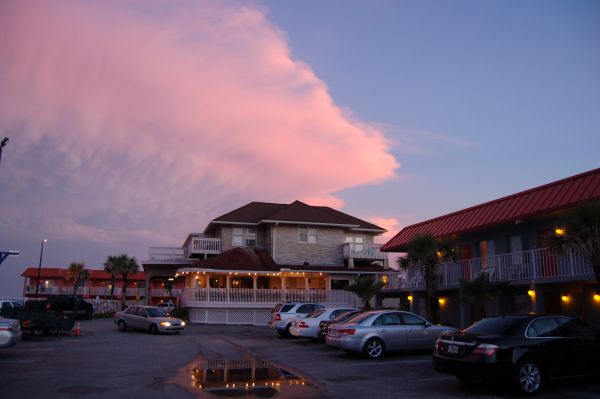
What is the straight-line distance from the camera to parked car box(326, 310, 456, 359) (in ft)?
52.3

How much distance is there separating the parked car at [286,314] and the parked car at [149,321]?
4710 millimetres

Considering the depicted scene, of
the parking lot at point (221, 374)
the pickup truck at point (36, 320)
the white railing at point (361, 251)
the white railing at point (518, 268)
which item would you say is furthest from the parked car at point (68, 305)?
the white railing at point (518, 268)

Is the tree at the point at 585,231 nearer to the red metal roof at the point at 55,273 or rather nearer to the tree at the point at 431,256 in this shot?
the tree at the point at 431,256

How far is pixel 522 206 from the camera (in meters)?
20.9

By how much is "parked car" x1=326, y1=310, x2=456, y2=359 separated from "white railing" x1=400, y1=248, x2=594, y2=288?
4720 mm

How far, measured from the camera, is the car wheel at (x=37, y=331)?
23.5 metres

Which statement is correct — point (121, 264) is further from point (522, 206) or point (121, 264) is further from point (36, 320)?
point (522, 206)

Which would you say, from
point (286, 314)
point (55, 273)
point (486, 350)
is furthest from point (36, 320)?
point (55, 273)

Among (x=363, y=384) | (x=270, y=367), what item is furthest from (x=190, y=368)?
(x=363, y=384)

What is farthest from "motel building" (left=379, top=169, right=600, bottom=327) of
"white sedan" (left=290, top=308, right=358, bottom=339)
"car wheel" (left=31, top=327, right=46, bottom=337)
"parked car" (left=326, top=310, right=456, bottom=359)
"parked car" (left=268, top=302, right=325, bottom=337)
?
"car wheel" (left=31, top=327, right=46, bottom=337)

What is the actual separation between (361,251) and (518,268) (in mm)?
21333

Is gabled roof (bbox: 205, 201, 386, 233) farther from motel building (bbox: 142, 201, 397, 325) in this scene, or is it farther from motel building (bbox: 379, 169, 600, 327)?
motel building (bbox: 379, 169, 600, 327)

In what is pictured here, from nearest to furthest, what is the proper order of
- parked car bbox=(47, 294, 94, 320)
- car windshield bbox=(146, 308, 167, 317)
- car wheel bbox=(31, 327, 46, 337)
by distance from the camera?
car wheel bbox=(31, 327, 46, 337) → car windshield bbox=(146, 308, 167, 317) → parked car bbox=(47, 294, 94, 320)

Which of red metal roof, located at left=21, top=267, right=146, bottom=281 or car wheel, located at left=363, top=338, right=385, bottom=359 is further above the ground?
red metal roof, located at left=21, top=267, right=146, bottom=281
